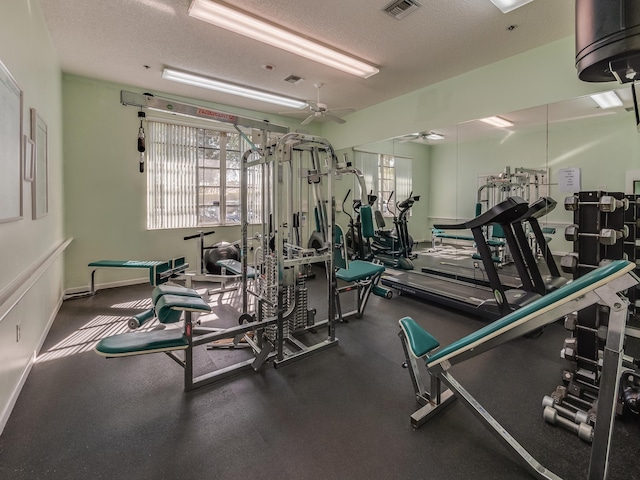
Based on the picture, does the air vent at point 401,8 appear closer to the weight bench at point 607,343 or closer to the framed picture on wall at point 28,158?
the weight bench at point 607,343

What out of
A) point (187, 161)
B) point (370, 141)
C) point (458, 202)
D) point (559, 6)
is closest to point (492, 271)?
point (458, 202)

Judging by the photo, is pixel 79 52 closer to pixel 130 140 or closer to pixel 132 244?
pixel 130 140

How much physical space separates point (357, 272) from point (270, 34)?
8.34 feet

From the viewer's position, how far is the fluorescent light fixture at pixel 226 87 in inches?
164

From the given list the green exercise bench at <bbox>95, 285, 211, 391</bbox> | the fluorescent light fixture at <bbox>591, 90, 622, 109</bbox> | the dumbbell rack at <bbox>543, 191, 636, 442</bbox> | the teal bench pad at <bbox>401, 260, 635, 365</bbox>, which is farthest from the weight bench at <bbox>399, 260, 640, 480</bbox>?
the fluorescent light fixture at <bbox>591, 90, 622, 109</bbox>

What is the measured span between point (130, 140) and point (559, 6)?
537 cm

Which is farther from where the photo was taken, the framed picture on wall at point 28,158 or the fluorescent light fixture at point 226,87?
the fluorescent light fixture at point 226,87

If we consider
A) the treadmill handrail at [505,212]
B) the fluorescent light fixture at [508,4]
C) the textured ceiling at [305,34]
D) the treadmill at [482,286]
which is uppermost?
the textured ceiling at [305,34]

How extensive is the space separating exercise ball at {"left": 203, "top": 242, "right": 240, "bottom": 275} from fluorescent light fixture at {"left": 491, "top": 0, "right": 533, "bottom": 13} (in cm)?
437

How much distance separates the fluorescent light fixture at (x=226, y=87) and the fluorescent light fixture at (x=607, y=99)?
3867 mm

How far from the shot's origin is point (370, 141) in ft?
18.7

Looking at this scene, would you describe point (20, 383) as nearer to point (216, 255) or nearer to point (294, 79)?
point (216, 255)

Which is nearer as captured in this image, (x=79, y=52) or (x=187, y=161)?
(x=79, y=52)

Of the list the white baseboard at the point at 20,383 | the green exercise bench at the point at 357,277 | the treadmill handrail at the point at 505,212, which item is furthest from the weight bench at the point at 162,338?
the treadmill handrail at the point at 505,212
